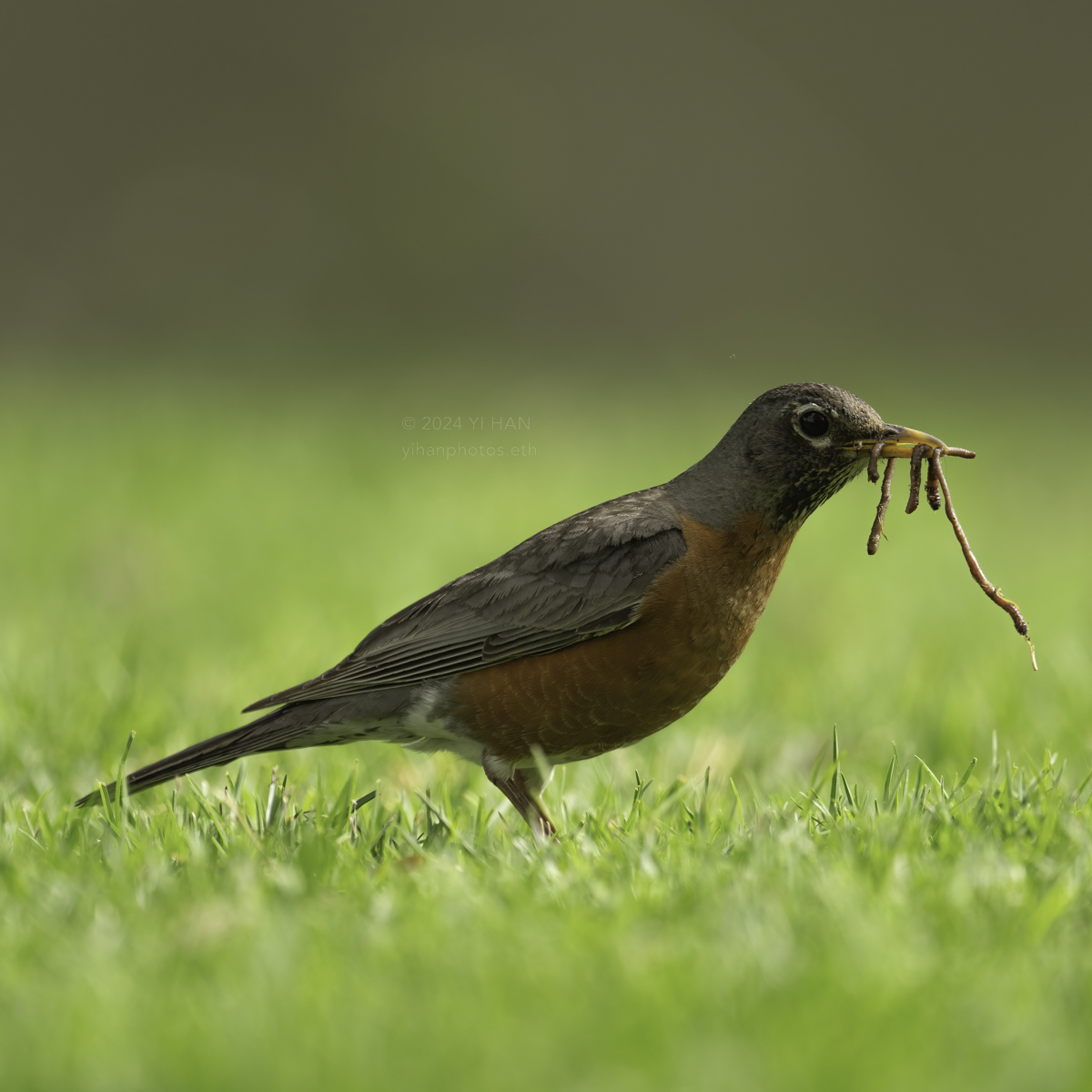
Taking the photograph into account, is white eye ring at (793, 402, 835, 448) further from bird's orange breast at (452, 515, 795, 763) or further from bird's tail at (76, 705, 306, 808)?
bird's tail at (76, 705, 306, 808)

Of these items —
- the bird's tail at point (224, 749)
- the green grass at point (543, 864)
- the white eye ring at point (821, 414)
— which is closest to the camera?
the green grass at point (543, 864)

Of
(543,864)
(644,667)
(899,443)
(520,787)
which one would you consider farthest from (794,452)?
(543,864)

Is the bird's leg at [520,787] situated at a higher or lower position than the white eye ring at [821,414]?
lower

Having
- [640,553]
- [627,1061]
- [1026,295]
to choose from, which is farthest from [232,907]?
[1026,295]

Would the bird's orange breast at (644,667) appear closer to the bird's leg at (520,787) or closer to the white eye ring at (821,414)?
the bird's leg at (520,787)

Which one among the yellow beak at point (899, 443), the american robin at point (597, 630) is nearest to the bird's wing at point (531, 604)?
the american robin at point (597, 630)

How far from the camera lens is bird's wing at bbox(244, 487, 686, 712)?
11.1ft

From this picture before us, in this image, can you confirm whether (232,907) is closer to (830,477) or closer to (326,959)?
(326,959)

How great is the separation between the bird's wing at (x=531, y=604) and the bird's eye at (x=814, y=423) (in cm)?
43

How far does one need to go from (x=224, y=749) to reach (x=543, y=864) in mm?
1173

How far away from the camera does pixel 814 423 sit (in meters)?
3.38

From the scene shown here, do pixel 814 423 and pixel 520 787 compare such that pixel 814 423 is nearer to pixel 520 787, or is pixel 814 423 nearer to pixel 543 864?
pixel 520 787

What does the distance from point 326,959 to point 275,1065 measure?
0.35 meters

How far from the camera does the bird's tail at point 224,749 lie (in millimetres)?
3250
